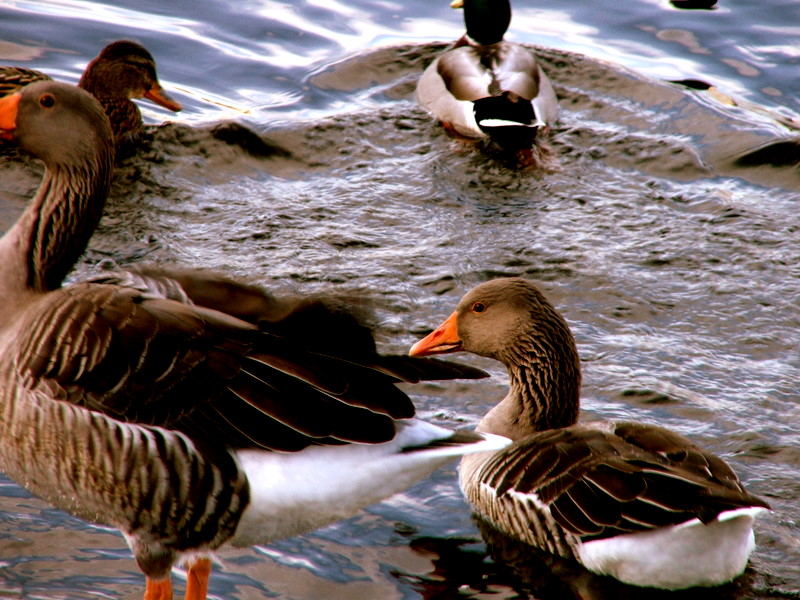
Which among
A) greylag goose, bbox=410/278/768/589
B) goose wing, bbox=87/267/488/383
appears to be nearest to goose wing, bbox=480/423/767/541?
greylag goose, bbox=410/278/768/589

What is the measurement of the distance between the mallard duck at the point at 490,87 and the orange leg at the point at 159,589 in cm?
597

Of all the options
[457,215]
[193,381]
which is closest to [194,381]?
[193,381]

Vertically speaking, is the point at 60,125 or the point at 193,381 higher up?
the point at 60,125

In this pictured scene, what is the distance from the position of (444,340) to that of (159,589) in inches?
89.8

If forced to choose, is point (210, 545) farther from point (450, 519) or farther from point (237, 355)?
point (450, 519)

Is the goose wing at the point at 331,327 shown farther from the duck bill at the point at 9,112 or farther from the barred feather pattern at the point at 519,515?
the barred feather pattern at the point at 519,515

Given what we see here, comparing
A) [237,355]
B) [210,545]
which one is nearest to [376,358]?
[237,355]

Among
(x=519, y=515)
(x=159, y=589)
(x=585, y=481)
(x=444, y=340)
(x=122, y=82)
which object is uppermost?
(x=122, y=82)

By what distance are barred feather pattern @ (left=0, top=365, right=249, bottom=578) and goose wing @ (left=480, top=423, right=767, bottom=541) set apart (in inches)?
60.9

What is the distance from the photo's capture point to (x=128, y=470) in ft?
14.2

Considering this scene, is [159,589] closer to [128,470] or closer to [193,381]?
[128,470]

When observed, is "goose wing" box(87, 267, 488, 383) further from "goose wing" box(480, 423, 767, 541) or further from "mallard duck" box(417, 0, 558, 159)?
"mallard duck" box(417, 0, 558, 159)

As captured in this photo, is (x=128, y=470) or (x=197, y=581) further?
(x=197, y=581)

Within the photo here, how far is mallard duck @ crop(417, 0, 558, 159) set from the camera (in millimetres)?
9859
